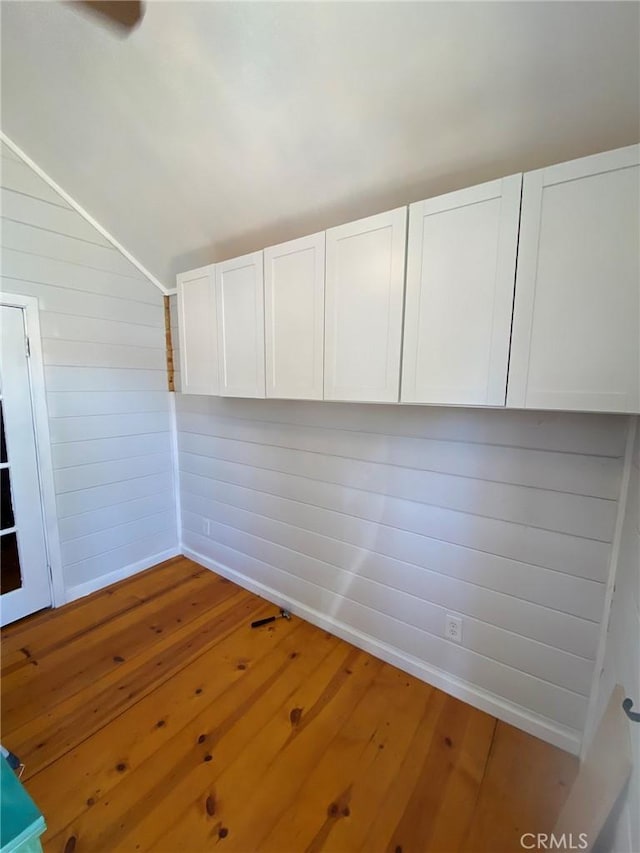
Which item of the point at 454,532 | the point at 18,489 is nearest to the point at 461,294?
the point at 454,532

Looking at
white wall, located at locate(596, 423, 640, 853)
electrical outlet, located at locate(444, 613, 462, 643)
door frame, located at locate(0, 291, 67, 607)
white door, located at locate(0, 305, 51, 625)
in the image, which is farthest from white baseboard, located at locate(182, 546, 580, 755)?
white door, located at locate(0, 305, 51, 625)

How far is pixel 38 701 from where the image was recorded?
1665 mm

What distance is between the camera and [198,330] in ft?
6.86

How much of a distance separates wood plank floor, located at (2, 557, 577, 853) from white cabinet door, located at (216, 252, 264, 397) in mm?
1515

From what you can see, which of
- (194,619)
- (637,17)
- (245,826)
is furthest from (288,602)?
(637,17)

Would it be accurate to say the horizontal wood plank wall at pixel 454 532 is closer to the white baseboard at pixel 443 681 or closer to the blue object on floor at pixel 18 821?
the white baseboard at pixel 443 681

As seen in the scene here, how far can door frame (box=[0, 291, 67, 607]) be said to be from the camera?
2074mm

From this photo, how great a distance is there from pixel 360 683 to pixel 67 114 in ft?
10.4

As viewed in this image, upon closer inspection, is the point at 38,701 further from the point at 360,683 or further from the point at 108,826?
the point at 360,683

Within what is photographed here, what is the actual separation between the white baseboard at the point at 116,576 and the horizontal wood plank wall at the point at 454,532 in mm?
1040

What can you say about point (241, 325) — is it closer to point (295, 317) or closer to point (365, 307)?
point (295, 317)

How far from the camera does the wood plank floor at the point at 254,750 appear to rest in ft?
3.91

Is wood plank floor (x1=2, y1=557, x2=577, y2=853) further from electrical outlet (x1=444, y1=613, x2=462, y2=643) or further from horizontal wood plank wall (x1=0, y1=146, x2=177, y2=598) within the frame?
horizontal wood plank wall (x1=0, y1=146, x2=177, y2=598)

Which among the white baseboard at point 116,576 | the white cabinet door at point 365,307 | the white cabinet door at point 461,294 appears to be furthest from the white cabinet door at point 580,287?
the white baseboard at point 116,576
